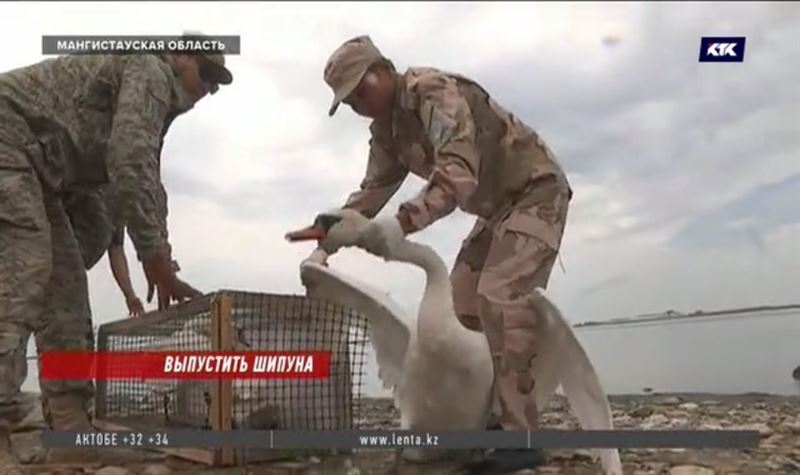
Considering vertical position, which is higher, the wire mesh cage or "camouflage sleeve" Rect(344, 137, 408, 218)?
"camouflage sleeve" Rect(344, 137, 408, 218)

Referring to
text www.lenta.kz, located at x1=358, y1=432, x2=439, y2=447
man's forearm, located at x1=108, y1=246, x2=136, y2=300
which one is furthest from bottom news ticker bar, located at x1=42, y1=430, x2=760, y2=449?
man's forearm, located at x1=108, y1=246, x2=136, y2=300

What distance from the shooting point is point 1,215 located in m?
1.27

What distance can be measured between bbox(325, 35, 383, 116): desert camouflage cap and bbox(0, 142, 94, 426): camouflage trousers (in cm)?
50

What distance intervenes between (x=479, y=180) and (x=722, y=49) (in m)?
0.38

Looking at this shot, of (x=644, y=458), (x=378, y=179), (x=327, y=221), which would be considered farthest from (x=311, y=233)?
(x=644, y=458)

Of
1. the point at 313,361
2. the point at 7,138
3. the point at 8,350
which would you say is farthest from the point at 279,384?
the point at 7,138

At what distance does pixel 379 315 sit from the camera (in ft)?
4.32

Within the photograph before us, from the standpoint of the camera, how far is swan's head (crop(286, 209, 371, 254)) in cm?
113

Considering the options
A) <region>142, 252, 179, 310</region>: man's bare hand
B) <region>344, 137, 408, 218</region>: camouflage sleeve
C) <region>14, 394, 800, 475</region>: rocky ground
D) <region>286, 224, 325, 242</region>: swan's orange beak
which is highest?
<region>344, 137, 408, 218</region>: camouflage sleeve

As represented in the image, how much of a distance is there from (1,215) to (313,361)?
0.52 meters

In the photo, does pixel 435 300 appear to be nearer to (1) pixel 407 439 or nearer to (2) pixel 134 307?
(1) pixel 407 439

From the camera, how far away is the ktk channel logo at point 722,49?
1125 millimetres

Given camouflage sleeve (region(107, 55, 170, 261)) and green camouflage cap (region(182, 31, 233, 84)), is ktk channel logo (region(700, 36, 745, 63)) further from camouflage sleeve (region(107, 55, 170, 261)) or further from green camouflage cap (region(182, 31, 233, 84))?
camouflage sleeve (region(107, 55, 170, 261))

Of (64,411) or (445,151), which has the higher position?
(445,151)
